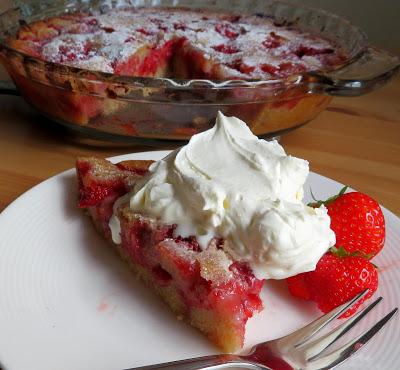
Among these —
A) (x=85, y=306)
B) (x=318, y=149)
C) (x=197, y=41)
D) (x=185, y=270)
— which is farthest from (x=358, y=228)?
(x=197, y=41)

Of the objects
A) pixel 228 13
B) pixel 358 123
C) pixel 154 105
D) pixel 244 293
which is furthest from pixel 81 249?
pixel 228 13

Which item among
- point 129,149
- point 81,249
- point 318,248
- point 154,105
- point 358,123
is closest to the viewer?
point 318,248

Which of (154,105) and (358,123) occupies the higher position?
(154,105)

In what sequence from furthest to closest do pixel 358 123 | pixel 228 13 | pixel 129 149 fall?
pixel 228 13 < pixel 358 123 < pixel 129 149

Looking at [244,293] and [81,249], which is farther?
[81,249]

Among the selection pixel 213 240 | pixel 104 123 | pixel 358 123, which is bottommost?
pixel 358 123

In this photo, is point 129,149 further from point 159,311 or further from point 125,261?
point 159,311
